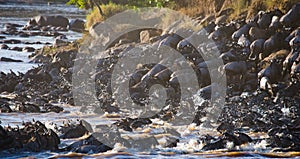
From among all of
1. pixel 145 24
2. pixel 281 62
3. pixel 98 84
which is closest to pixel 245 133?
pixel 281 62

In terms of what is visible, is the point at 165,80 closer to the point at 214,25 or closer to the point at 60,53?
the point at 214,25

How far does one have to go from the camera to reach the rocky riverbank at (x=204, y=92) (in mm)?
12930

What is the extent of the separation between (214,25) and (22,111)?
7.92m

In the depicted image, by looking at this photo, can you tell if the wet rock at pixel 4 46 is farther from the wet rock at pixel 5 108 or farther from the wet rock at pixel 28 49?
the wet rock at pixel 5 108

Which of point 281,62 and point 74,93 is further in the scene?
point 74,93

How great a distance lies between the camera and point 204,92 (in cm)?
1728

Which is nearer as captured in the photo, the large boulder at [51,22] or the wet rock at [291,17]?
the wet rock at [291,17]

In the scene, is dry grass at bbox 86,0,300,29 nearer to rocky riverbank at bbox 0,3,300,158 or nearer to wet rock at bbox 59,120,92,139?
rocky riverbank at bbox 0,3,300,158

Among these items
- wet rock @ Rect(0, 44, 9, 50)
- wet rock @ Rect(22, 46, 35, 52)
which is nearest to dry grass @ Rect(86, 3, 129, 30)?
wet rock @ Rect(22, 46, 35, 52)

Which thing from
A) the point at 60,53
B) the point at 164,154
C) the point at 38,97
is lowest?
the point at 164,154

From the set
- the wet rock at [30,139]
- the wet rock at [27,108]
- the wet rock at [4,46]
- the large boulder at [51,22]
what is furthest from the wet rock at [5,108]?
the large boulder at [51,22]

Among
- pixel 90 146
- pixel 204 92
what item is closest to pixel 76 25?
pixel 204 92

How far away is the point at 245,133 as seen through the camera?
13758 millimetres

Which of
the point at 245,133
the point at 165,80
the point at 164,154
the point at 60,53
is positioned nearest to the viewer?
the point at 164,154
